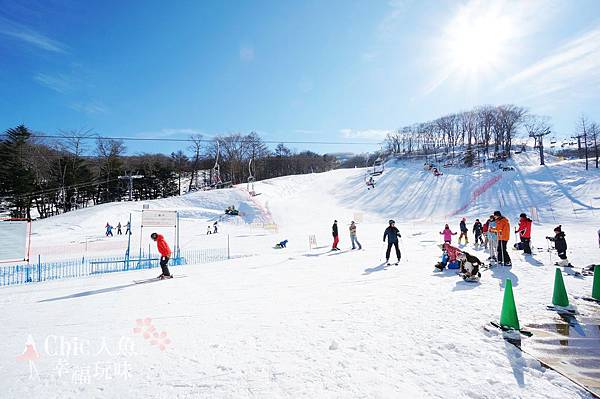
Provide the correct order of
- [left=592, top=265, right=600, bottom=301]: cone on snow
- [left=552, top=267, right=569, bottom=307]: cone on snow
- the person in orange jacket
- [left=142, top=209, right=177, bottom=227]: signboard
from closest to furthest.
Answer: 1. [left=552, top=267, right=569, bottom=307]: cone on snow
2. [left=592, top=265, right=600, bottom=301]: cone on snow
3. the person in orange jacket
4. [left=142, top=209, right=177, bottom=227]: signboard

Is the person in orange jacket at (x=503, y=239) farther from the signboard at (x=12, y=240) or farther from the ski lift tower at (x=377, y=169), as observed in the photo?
the ski lift tower at (x=377, y=169)

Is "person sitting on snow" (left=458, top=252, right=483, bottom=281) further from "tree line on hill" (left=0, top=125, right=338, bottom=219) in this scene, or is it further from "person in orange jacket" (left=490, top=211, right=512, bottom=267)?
"tree line on hill" (left=0, top=125, right=338, bottom=219)

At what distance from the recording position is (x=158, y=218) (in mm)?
18609

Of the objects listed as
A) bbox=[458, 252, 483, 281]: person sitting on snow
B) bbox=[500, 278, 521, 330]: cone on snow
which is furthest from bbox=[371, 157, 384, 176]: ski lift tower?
bbox=[500, 278, 521, 330]: cone on snow

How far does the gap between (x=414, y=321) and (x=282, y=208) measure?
39428 millimetres

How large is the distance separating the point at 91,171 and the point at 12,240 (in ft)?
173

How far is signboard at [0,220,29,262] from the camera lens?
12.9m

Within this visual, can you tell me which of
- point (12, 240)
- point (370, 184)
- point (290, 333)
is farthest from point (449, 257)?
point (370, 184)

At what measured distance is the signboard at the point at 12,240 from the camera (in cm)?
1286

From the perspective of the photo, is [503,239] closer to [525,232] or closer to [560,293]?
[525,232]

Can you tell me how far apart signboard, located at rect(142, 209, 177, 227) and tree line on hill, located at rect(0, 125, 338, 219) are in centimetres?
1635

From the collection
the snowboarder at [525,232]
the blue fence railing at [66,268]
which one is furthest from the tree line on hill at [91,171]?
the snowboarder at [525,232]

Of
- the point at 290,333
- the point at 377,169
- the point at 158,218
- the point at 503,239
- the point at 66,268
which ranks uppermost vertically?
the point at 377,169

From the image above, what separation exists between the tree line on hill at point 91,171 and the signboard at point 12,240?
16639mm
